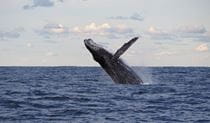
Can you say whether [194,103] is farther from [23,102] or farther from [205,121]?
[23,102]

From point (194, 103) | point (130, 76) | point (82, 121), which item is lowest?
point (130, 76)

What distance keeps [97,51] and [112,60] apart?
3.61ft

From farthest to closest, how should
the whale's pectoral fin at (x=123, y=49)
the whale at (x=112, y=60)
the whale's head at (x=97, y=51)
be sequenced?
1. the whale at (x=112, y=60)
2. the whale's head at (x=97, y=51)
3. the whale's pectoral fin at (x=123, y=49)

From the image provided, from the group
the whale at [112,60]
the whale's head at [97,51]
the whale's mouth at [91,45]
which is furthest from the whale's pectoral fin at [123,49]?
the whale's mouth at [91,45]

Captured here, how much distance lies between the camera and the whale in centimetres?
2536

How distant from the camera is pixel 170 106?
20.3 meters

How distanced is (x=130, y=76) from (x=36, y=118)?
12.2m

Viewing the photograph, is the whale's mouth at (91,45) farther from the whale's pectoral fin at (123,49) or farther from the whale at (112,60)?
the whale's pectoral fin at (123,49)

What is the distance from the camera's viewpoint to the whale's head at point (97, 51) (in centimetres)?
2525

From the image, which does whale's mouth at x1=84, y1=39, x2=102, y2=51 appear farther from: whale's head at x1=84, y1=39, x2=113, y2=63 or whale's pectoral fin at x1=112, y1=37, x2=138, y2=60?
whale's pectoral fin at x1=112, y1=37, x2=138, y2=60

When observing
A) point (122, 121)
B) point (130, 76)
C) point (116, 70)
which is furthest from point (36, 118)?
point (130, 76)

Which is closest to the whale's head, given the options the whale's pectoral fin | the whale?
the whale

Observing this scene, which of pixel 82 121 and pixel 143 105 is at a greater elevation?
pixel 82 121

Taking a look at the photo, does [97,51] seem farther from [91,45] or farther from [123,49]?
[123,49]
